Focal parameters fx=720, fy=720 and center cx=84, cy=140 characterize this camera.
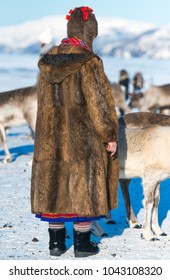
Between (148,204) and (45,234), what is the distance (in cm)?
95

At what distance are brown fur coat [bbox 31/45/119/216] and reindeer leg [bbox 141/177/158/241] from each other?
76cm

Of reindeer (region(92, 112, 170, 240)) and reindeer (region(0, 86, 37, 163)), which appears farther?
reindeer (region(0, 86, 37, 163))

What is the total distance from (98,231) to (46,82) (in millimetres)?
1633

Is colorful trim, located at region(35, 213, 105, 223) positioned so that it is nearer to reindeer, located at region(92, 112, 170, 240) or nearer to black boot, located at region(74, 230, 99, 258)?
black boot, located at region(74, 230, 99, 258)

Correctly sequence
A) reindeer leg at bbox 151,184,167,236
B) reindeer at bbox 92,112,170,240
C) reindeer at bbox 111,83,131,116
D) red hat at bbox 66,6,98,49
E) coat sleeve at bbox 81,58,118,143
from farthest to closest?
reindeer at bbox 111,83,131,116 < reindeer leg at bbox 151,184,167,236 < reindeer at bbox 92,112,170,240 < red hat at bbox 66,6,98,49 < coat sleeve at bbox 81,58,118,143

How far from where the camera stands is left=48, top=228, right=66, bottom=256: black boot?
18.1 ft

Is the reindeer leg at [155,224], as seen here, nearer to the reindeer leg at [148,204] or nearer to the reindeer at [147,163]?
the reindeer at [147,163]

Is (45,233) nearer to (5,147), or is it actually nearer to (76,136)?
(76,136)

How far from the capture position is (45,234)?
636cm

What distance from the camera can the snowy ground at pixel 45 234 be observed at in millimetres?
5645

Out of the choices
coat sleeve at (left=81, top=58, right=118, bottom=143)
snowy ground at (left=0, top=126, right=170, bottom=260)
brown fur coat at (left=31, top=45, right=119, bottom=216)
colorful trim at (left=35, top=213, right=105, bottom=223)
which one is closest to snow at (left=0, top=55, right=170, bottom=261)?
snowy ground at (left=0, top=126, right=170, bottom=260)

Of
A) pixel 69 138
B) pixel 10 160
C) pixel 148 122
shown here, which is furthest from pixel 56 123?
pixel 10 160
